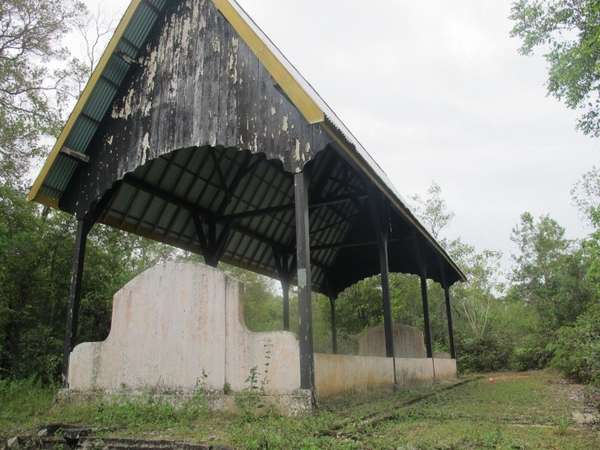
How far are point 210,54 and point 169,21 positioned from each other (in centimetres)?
148

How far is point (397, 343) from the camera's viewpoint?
20.5 m

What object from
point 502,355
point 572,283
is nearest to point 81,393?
point 572,283

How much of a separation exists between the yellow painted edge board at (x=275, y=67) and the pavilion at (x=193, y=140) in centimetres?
2

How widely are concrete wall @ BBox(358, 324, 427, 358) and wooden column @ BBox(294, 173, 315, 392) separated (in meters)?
13.1

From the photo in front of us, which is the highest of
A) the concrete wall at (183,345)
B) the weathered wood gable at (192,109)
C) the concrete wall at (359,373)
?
the weathered wood gable at (192,109)

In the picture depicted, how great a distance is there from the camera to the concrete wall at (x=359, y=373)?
27.0 ft

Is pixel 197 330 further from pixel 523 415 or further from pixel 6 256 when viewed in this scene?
pixel 6 256

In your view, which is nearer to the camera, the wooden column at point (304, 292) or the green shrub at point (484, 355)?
the wooden column at point (304, 292)

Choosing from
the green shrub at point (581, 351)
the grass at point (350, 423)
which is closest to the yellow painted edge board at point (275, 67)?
the grass at point (350, 423)

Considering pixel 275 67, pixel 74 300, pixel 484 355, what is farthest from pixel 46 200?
pixel 484 355

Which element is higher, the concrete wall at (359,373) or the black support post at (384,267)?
the black support post at (384,267)

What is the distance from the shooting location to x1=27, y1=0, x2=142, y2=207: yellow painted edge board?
32.0 ft

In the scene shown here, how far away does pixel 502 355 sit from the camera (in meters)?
26.1

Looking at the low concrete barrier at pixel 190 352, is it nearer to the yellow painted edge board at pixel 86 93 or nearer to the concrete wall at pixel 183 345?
the concrete wall at pixel 183 345
